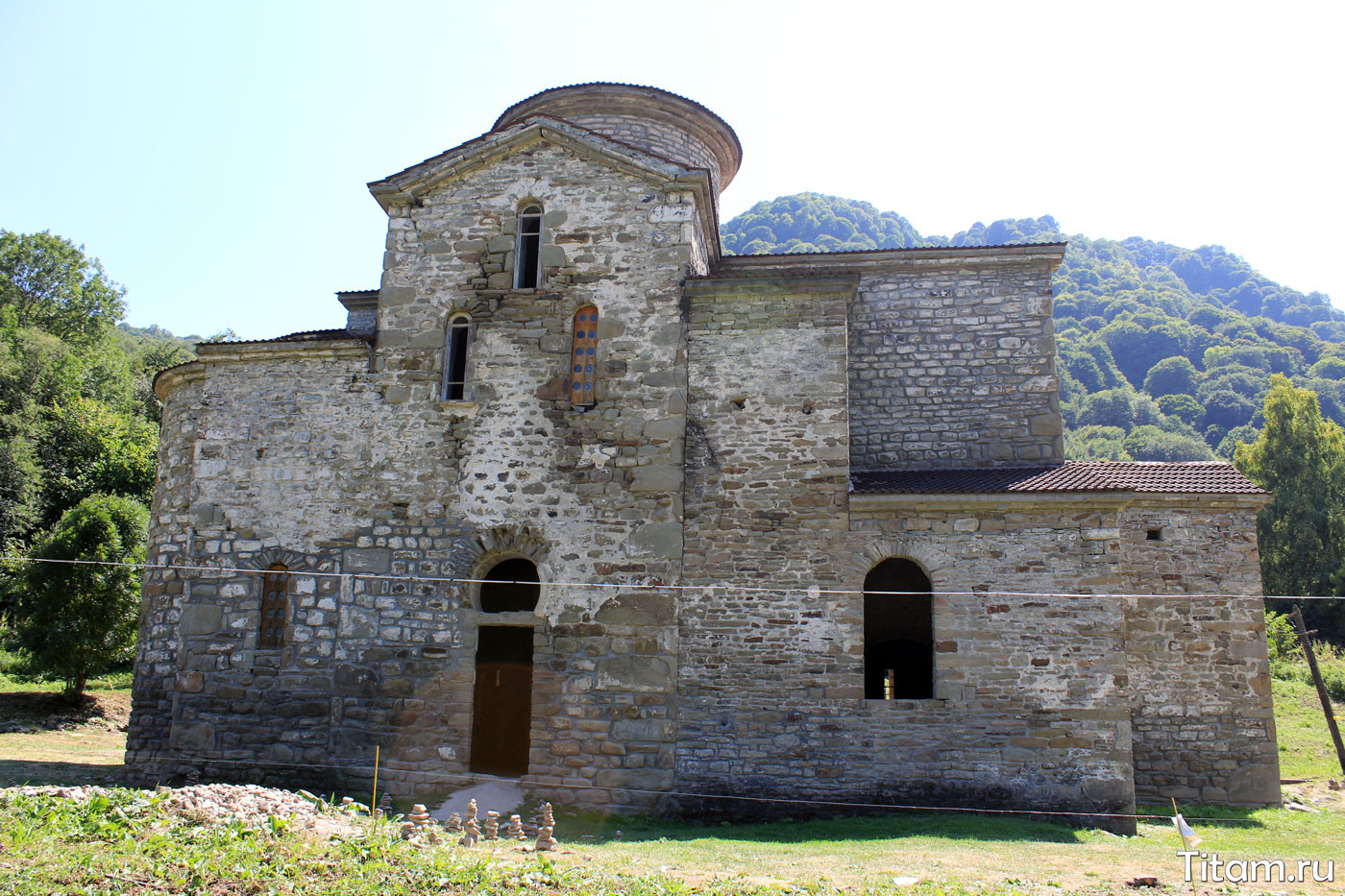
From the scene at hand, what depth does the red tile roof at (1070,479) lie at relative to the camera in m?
11.2

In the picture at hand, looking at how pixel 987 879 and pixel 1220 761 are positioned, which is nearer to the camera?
pixel 987 879

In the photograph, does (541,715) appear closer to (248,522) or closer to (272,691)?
(272,691)

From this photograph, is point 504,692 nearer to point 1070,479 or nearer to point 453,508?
point 453,508

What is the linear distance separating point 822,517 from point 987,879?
4.81 meters

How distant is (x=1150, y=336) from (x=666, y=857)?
259 feet

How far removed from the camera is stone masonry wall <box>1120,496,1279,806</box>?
12.0 m

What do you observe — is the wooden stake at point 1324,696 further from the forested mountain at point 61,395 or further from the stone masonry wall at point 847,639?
the forested mountain at point 61,395

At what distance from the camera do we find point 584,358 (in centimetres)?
1233

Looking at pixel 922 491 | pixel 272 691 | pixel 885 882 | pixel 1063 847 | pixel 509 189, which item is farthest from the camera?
pixel 509 189

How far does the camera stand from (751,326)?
12.1m

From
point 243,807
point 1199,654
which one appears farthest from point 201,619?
point 1199,654

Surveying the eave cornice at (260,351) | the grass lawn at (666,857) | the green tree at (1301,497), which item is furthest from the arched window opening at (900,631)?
the green tree at (1301,497)

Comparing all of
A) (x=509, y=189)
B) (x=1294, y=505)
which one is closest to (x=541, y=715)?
(x=509, y=189)

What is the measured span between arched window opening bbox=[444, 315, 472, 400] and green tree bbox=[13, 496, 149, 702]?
34.3 feet
